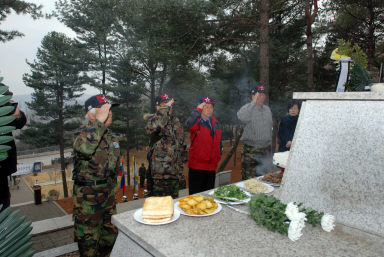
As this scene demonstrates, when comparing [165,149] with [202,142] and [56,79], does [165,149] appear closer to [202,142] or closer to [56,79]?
[202,142]

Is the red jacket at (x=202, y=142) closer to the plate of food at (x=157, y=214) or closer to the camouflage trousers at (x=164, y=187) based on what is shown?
the camouflage trousers at (x=164, y=187)

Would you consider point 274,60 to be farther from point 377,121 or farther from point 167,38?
point 377,121

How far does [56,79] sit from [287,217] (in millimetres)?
9801

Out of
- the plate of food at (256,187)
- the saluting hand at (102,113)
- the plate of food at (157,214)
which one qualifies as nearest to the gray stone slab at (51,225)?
the saluting hand at (102,113)

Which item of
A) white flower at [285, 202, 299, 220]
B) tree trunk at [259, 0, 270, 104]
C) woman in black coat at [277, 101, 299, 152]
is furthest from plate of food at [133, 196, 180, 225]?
tree trunk at [259, 0, 270, 104]

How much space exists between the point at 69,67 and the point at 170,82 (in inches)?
141

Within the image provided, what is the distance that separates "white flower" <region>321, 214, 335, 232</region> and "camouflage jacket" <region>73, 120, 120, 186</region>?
2037 millimetres

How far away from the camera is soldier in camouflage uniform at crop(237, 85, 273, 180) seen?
447 centimetres

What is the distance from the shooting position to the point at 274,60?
1116cm

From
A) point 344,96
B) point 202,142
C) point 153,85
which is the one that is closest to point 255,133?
point 202,142

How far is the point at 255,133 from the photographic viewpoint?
447 cm

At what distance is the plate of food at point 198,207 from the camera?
153 cm

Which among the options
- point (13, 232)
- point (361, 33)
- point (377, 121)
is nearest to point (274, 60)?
point (361, 33)

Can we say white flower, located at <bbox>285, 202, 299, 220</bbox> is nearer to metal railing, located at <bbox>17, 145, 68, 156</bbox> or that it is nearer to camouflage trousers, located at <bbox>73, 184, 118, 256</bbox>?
camouflage trousers, located at <bbox>73, 184, 118, 256</bbox>
